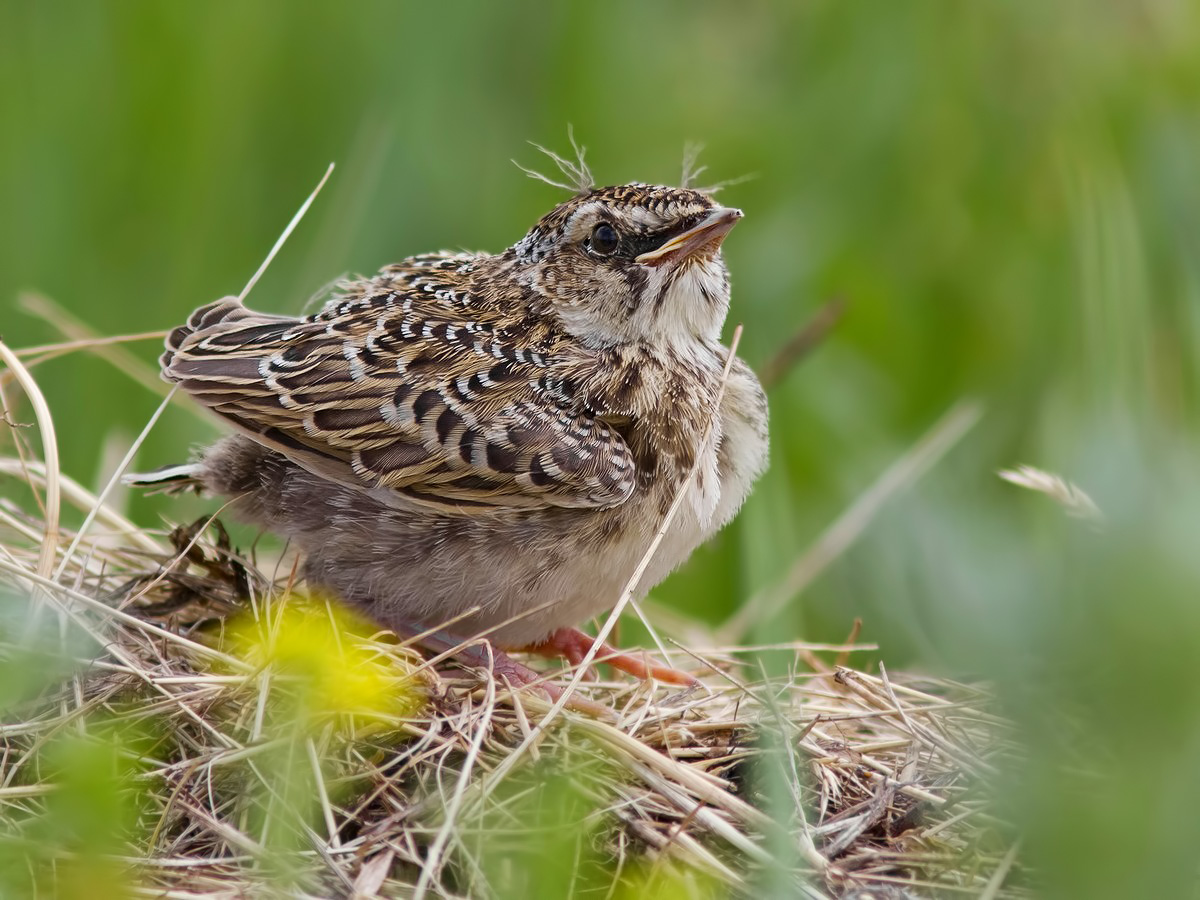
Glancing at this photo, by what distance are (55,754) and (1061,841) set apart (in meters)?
2.27

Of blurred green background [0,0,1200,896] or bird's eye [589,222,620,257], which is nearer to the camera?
bird's eye [589,222,620,257]

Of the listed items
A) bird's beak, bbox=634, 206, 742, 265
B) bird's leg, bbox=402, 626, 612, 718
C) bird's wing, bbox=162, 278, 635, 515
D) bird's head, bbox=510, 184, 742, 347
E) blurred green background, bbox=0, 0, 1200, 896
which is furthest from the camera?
blurred green background, bbox=0, 0, 1200, 896

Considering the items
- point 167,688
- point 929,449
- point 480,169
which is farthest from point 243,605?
point 480,169

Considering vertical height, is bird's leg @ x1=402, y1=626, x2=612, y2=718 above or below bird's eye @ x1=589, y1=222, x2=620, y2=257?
→ below

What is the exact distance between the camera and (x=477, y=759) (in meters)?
3.56

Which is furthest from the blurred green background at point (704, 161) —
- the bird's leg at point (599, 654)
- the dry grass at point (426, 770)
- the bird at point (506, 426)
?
the dry grass at point (426, 770)

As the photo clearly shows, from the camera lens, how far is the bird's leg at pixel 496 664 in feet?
12.7

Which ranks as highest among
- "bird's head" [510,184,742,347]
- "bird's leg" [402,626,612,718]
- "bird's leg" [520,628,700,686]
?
"bird's head" [510,184,742,347]

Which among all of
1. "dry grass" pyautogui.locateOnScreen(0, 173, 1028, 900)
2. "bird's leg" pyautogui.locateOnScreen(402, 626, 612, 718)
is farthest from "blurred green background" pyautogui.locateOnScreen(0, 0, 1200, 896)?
"dry grass" pyautogui.locateOnScreen(0, 173, 1028, 900)

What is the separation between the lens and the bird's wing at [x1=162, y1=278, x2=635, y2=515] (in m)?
4.20

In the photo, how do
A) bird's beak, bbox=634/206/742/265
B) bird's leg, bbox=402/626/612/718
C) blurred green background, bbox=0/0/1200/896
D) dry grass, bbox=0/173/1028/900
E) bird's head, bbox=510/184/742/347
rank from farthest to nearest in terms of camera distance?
blurred green background, bbox=0/0/1200/896, bird's head, bbox=510/184/742/347, bird's beak, bbox=634/206/742/265, bird's leg, bbox=402/626/612/718, dry grass, bbox=0/173/1028/900

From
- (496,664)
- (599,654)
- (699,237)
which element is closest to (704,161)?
(699,237)

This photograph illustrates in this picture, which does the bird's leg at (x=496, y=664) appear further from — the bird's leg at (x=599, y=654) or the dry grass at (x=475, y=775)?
the bird's leg at (x=599, y=654)

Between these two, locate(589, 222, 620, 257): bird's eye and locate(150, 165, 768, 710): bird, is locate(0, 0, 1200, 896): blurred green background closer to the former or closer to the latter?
locate(150, 165, 768, 710): bird
